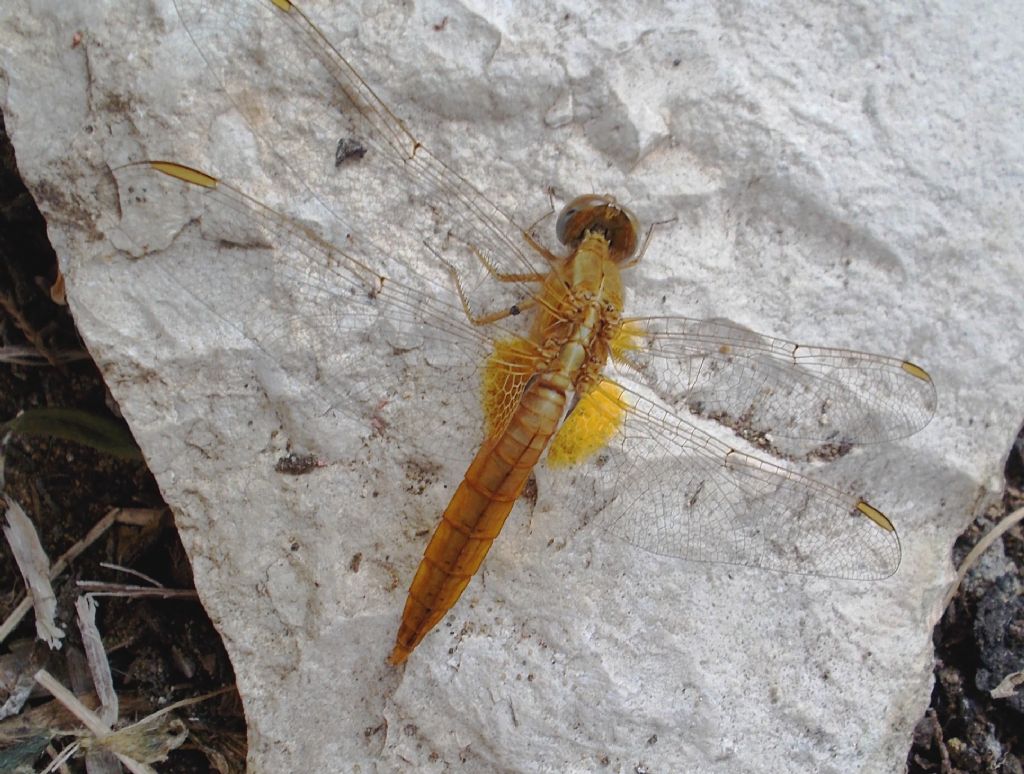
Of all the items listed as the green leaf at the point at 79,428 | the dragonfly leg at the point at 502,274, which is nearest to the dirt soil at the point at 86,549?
the green leaf at the point at 79,428

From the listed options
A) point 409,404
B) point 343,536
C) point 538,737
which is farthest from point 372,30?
point 538,737

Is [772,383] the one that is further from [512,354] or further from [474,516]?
[474,516]

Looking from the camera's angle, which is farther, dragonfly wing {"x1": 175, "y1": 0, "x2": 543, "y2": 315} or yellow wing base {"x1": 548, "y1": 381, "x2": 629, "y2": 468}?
yellow wing base {"x1": 548, "y1": 381, "x2": 629, "y2": 468}

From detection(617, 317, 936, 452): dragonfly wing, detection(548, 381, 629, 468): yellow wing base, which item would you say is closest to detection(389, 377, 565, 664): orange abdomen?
detection(548, 381, 629, 468): yellow wing base

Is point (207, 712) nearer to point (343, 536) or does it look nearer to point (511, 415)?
point (343, 536)

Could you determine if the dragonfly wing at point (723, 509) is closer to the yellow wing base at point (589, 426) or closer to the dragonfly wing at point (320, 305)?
the yellow wing base at point (589, 426)

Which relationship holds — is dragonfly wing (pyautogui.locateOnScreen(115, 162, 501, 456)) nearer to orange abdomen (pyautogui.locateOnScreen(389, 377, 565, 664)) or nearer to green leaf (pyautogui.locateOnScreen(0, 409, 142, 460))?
orange abdomen (pyautogui.locateOnScreen(389, 377, 565, 664))

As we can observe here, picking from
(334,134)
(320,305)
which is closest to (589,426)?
(320,305)
